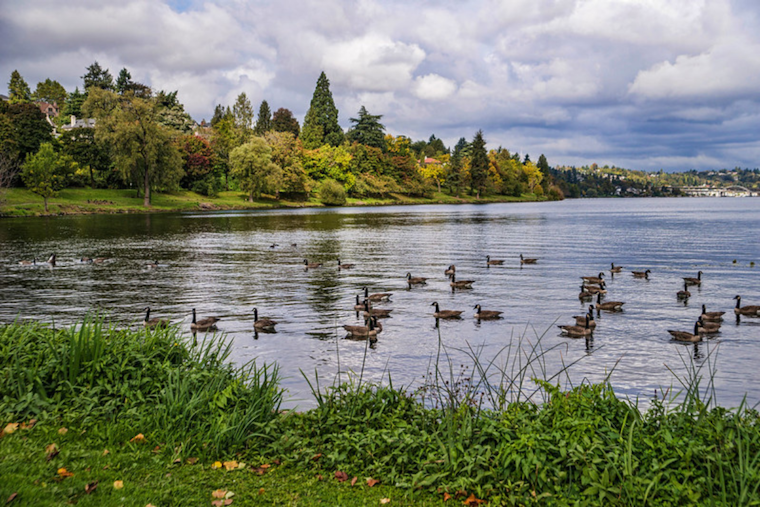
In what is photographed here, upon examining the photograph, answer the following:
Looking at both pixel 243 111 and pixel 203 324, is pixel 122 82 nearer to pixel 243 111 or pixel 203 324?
pixel 243 111

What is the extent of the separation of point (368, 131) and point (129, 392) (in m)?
159

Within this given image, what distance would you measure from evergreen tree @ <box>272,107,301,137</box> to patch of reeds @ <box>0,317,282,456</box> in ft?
518

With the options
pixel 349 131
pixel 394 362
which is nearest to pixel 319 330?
pixel 394 362

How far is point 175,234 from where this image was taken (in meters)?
52.4

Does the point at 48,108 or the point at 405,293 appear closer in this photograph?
the point at 405,293

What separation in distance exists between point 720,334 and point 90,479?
1902cm

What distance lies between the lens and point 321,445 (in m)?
7.25

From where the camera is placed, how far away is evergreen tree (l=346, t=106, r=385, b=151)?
160 m

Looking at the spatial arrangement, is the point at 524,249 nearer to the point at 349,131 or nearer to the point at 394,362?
the point at 394,362

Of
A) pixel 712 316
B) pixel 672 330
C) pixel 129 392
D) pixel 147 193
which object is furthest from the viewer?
pixel 147 193

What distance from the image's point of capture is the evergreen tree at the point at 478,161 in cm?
16512

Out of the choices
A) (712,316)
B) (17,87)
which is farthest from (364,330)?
(17,87)

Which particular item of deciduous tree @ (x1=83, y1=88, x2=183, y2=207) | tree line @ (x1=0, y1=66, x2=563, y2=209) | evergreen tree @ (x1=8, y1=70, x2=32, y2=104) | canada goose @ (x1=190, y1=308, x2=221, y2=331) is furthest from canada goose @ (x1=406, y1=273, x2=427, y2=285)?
evergreen tree @ (x1=8, y1=70, x2=32, y2=104)

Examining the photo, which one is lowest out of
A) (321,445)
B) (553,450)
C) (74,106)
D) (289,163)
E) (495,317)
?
(495,317)
